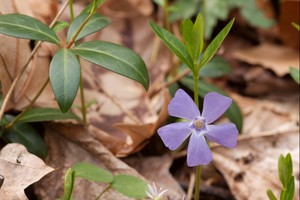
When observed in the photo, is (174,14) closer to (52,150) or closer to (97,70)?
(97,70)

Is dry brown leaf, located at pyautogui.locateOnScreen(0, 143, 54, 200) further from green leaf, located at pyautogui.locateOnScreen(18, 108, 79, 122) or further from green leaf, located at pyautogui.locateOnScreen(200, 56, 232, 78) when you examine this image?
green leaf, located at pyautogui.locateOnScreen(200, 56, 232, 78)

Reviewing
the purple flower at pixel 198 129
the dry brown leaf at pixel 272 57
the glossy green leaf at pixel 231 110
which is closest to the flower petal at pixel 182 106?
the purple flower at pixel 198 129

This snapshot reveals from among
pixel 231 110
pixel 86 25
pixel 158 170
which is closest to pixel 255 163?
pixel 231 110

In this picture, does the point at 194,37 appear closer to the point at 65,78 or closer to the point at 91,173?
the point at 65,78

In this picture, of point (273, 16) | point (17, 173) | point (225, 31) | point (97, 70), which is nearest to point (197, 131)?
point (225, 31)

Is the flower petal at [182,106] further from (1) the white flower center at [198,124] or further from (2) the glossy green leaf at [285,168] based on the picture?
(2) the glossy green leaf at [285,168]
